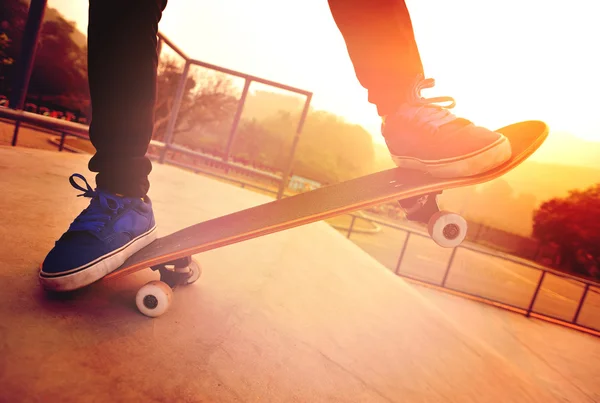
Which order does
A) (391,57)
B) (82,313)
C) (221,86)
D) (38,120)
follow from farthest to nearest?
(221,86), (38,120), (391,57), (82,313)

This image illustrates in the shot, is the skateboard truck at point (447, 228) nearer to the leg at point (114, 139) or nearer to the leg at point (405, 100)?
the leg at point (405, 100)

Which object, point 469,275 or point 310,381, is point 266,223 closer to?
point 310,381

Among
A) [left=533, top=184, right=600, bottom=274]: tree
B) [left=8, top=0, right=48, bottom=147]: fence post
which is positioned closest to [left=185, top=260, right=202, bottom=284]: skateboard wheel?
[left=8, top=0, right=48, bottom=147]: fence post

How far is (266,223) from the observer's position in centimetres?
95

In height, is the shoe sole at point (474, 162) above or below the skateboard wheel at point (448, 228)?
above

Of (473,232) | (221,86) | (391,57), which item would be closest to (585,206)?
(473,232)

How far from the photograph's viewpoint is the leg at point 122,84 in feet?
2.69

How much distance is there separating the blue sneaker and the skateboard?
46 mm

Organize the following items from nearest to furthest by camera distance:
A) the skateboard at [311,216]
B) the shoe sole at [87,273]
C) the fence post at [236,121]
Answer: the shoe sole at [87,273] < the skateboard at [311,216] < the fence post at [236,121]

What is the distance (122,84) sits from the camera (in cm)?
86

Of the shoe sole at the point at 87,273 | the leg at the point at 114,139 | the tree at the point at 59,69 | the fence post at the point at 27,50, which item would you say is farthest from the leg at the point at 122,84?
the tree at the point at 59,69

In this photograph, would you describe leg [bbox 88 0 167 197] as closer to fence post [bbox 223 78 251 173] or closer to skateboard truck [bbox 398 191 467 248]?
skateboard truck [bbox 398 191 467 248]

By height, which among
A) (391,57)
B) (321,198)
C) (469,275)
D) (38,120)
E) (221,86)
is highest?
(221,86)

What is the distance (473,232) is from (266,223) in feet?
96.5
